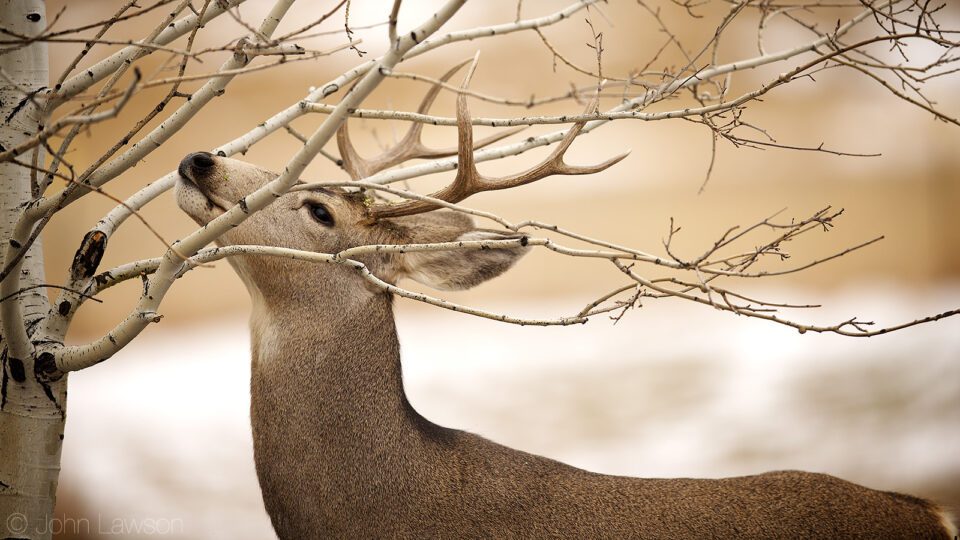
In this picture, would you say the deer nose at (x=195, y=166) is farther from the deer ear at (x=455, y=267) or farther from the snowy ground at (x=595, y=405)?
the snowy ground at (x=595, y=405)

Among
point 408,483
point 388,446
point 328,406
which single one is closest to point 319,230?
point 328,406

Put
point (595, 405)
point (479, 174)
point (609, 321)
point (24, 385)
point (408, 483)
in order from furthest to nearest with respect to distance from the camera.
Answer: point (609, 321) → point (595, 405) → point (408, 483) → point (479, 174) → point (24, 385)

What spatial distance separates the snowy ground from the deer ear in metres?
3.25

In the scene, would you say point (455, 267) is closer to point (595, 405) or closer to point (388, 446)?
point (388, 446)

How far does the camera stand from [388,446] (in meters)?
3.38

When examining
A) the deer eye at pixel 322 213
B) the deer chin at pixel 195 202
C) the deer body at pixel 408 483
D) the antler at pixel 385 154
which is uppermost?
the antler at pixel 385 154

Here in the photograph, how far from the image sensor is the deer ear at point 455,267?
3.56 m

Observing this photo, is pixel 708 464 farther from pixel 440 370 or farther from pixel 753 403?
pixel 440 370

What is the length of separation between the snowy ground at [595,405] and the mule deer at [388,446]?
128 inches

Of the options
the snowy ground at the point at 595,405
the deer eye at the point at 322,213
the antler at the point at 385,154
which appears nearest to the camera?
the deer eye at the point at 322,213

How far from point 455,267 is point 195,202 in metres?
0.92

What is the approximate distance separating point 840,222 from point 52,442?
8529 millimetres

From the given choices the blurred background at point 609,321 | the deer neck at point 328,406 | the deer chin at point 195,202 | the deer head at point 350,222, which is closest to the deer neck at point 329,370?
the deer neck at point 328,406

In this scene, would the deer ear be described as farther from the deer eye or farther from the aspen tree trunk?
the aspen tree trunk
